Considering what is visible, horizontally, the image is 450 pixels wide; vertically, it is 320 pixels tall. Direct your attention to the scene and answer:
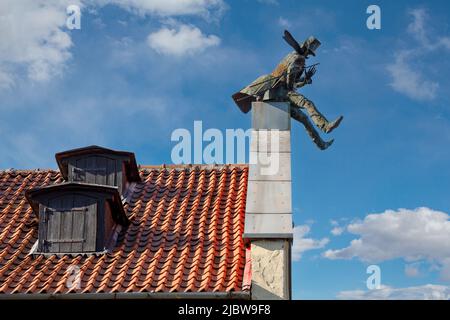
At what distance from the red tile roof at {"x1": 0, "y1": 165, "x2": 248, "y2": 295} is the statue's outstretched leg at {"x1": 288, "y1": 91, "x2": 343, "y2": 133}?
1971mm

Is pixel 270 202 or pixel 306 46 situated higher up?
pixel 306 46

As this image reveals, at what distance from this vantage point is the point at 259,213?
14250 millimetres

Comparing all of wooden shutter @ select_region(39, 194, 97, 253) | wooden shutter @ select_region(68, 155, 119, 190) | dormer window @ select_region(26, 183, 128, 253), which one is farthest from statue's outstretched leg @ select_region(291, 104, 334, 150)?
wooden shutter @ select_region(39, 194, 97, 253)

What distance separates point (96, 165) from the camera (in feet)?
53.0

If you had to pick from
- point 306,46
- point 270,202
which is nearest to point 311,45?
point 306,46

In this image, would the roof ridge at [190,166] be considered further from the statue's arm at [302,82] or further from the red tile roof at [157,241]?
the statue's arm at [302,82]

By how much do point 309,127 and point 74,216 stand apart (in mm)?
4486

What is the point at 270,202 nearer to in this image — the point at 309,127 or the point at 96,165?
the point at 309,127

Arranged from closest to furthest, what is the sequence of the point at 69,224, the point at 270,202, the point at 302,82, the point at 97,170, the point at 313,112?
the point at 270,202 → the point at 69,224 → the point at 313,112 → the point at 302,82 → the point at 97,170

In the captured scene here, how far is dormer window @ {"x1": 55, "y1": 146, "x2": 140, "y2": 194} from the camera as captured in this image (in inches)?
632
